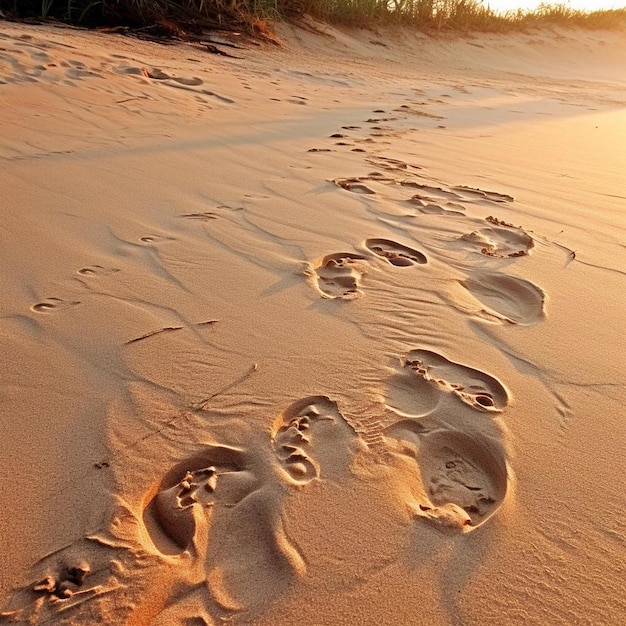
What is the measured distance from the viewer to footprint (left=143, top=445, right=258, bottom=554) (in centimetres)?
94

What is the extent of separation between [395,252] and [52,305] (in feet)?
3.33

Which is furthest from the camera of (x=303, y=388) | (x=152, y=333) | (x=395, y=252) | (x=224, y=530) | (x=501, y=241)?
(x=501, y=241)

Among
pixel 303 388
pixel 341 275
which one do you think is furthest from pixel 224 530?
pixel 341 275

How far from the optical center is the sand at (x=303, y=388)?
868mm

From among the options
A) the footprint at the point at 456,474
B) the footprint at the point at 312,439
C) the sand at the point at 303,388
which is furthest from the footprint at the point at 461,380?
the footprint at the point at 312,439

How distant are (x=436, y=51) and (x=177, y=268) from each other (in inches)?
364

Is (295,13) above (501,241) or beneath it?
above

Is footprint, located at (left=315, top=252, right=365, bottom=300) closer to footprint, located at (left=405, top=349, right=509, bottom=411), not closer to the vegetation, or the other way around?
footprint, located at (left=405, top=349, right=509, bottom=411)

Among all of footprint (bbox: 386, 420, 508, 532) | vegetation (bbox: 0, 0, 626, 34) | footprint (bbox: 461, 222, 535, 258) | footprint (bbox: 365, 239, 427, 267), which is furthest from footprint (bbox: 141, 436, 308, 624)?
vegetation (bbox: 0, 0, 626, 34)

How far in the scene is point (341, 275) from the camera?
1770 mm

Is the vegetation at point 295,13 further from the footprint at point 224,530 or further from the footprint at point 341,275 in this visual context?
the footprint at point 224,530

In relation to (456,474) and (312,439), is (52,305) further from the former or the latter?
(456,474)

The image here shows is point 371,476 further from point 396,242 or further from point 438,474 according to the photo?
point 396,242

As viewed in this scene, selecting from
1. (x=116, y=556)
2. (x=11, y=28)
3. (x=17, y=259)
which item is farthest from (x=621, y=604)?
(x=11, y=28)
